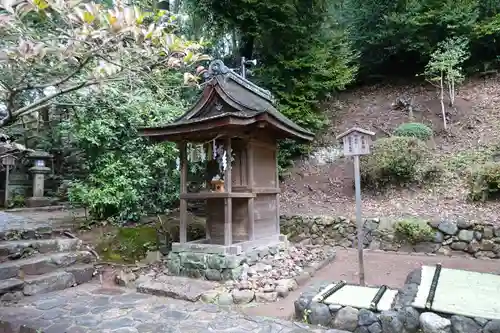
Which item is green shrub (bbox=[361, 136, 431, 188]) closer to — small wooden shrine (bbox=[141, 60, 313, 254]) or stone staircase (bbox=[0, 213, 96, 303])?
small wooden shrine (bbox=[141, 60, 313, 254])

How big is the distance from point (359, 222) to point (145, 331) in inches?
143

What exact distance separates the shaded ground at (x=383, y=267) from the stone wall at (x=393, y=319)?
882mm

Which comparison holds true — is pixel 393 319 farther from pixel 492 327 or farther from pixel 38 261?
pixel 38 261

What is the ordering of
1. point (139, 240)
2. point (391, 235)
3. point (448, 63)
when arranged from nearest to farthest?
point (139, 240)
point (391, 235)
point (448, 63)

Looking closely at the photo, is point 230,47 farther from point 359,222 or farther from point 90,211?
point 359,222

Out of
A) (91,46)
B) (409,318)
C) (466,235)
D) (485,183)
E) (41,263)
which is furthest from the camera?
(485,183)

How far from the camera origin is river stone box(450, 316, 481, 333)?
3332 millimetres

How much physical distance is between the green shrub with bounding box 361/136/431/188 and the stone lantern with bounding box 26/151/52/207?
37.0 feet

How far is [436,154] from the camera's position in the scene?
35.5 feet

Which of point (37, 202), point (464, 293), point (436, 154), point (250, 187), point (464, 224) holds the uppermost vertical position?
point (436, 154)

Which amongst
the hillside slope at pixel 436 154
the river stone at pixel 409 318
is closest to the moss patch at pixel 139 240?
the hillside slope at pixel 436 154

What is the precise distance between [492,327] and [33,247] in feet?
23.5

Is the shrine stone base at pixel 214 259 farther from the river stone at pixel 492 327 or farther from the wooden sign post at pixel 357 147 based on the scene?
the river stone at pixel 492 327

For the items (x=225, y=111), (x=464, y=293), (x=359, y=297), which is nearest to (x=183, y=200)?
(x=225, y=111)
